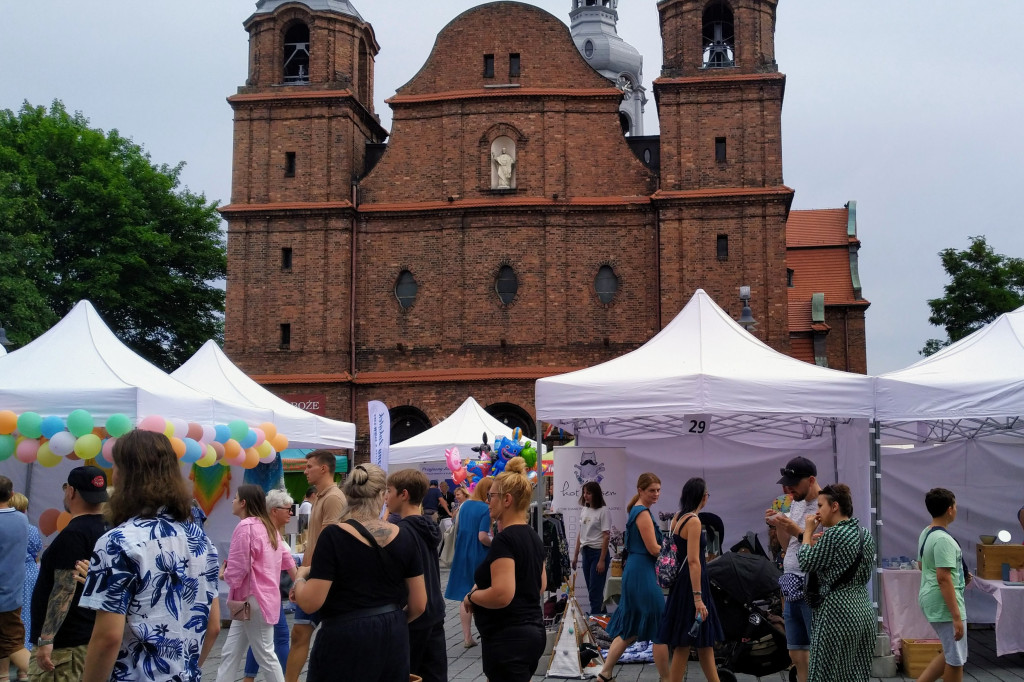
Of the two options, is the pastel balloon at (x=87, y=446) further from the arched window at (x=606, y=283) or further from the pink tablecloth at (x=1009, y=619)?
the arched window at (x=606, y=283)

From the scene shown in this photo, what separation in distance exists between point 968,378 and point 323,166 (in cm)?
2357

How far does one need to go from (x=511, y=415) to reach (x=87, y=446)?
67.0 feet

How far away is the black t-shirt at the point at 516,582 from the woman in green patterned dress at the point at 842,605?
1.68m

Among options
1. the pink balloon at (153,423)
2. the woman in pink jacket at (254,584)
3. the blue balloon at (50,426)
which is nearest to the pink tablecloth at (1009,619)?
the woman in pink jacket at (254,584)

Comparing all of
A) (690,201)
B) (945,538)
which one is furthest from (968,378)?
(690,201)

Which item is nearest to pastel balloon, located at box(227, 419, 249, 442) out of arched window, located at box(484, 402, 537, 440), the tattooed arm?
the tattooed arm

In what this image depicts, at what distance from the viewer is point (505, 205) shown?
30.8m

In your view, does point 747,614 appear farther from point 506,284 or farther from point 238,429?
point 506,284

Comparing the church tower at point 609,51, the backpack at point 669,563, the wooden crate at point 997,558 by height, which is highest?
the church tower at point 609,51

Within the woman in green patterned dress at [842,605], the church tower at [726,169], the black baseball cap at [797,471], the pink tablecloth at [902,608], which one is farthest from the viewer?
the church tower at [726,169]

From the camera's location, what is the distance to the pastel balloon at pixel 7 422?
10.1m

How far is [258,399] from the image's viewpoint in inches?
582

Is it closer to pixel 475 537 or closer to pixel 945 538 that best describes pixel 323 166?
pixel 475 537

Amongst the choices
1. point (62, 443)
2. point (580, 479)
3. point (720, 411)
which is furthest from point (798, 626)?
point (62, 443)
